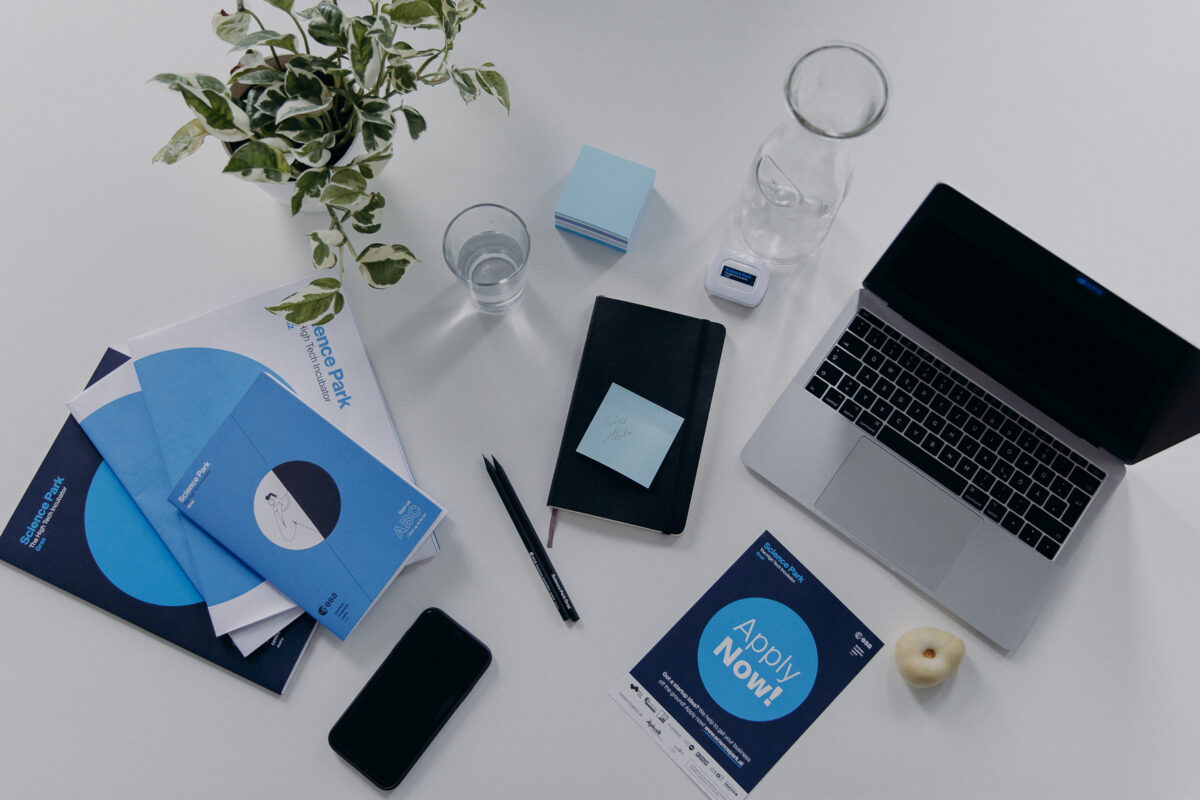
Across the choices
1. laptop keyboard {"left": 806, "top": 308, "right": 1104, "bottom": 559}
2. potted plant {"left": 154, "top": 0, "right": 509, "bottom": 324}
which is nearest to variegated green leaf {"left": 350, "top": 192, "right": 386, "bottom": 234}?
potted plant {"left": 154, "top": 0, "right": 509, "bottom": 324}

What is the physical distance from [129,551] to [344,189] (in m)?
0.55

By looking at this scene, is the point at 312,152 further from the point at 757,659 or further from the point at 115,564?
the point at 757,659

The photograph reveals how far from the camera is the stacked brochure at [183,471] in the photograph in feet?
3.13

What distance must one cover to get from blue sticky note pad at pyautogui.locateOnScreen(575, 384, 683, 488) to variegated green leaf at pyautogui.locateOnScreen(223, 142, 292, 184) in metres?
0.46

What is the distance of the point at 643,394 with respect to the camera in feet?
3.29

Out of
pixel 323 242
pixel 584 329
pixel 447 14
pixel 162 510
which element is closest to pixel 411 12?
pixel 447 14

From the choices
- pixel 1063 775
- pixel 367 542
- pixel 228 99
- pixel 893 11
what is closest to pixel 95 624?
pixel 367 542

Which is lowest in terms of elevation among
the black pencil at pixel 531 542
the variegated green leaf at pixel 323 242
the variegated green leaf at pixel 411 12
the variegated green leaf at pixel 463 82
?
the black pencil at pixel 531 542

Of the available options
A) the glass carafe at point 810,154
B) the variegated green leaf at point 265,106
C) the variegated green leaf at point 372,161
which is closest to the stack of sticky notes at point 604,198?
the glass carafe at point 810,154

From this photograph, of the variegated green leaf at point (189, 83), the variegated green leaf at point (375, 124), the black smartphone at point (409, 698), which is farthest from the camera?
the black smartphone at point (409, 698)

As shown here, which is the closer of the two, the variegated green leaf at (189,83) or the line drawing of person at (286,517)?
the variegated green leaf at (189,83)

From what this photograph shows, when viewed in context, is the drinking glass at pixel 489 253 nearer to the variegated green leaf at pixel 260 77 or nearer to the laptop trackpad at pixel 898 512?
the variegated green leaf at pixel 260 77

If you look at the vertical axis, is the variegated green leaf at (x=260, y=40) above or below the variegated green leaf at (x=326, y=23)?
below

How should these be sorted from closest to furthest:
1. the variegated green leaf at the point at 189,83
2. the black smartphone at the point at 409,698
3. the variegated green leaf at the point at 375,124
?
the variegated green leaf at the point at 189,83
the variegated green leaf at the point at 375,124
the black smartphone at the point at 409,698
